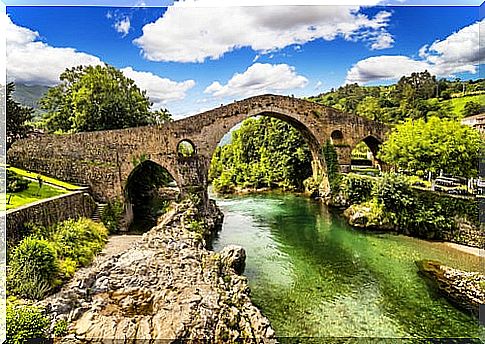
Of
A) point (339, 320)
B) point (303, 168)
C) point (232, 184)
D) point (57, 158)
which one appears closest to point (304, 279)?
point (339, 320)

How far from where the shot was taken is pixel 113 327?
13.7 ft

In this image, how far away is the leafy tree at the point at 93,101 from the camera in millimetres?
10922

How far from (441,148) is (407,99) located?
7.74m

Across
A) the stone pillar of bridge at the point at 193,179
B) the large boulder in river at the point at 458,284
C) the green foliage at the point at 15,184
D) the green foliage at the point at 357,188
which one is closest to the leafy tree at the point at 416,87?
the green foliage at the point at 357,188

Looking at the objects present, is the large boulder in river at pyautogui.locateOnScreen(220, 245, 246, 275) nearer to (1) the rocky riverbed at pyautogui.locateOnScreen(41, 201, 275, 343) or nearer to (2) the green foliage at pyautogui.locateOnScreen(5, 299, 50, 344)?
(1) the rocky riverbed at pyautogui.locateOnScreen(41, 201, 275, 343)

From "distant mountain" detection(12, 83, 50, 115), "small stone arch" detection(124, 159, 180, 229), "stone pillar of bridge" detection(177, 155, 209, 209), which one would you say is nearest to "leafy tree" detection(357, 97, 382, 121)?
"stone pillar of bridge" detection(177, 155, 209, 209)

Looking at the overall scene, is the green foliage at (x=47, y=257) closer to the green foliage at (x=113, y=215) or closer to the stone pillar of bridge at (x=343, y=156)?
the green foliage at (x=113, y=215)

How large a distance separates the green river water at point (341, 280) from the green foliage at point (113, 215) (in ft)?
7.79

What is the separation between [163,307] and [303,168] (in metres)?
14.2

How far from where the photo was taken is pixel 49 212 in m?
6.41

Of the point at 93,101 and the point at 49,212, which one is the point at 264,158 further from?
the point at 49,212

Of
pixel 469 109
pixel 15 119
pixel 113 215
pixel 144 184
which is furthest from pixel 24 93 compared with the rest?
pixel 469 109

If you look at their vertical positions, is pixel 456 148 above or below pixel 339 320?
above

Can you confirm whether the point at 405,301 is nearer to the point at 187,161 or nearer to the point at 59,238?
the point at 59,238
